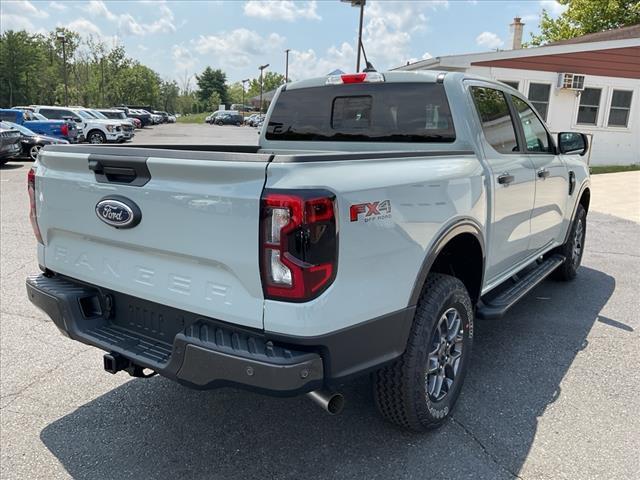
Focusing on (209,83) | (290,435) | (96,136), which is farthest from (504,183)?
(209,83)

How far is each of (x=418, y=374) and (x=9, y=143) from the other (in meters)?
16.1

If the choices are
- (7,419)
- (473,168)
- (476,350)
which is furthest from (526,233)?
(7,419)

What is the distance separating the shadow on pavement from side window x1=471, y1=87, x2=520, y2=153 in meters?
1.57

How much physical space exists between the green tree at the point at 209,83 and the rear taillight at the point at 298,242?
11429 cm

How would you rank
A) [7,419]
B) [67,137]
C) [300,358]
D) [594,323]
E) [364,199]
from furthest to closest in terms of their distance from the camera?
1. [67,137]
2. [594,323]
3. [7,419]
4. [364,199]
5. [300,358]

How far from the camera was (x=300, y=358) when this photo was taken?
207 centimetres

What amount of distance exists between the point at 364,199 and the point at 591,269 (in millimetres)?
5283

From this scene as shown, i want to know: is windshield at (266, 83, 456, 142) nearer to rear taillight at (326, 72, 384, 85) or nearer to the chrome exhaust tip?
rear taillight at (326, 72, 384, 85)

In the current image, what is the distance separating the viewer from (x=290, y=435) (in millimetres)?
2928

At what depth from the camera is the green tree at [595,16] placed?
29.3m

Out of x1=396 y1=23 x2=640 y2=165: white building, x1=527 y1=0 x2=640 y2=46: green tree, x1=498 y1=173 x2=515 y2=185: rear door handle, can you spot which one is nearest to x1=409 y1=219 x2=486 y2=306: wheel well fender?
x1=498 y1=173 x2=515 y2=185: rear door handle

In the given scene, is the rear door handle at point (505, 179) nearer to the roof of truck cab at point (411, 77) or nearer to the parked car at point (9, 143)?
the roof of truck cab at point (411, 77)

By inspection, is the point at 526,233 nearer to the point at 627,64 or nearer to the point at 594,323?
the point at 594,323

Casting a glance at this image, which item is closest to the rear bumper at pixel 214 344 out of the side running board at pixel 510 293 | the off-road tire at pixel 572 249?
the side running board at pixel 510 293
